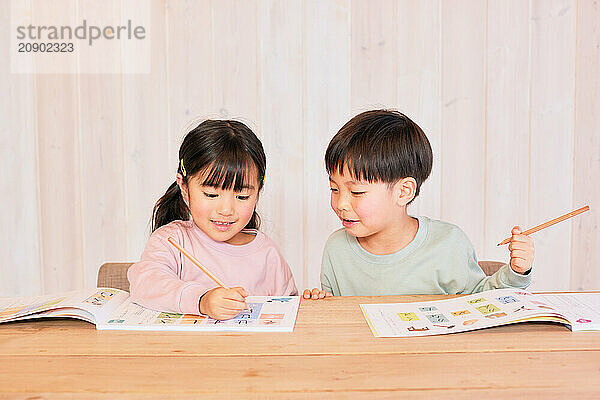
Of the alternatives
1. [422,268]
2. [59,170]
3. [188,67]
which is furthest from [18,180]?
[422,268]

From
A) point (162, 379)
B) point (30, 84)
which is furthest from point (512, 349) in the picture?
point (30, 84)

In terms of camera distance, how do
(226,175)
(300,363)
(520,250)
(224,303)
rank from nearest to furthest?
(300,363) < (224,303) < (520,250) < (226,175)

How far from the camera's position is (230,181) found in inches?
62.7

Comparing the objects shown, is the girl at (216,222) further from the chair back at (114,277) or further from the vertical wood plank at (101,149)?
the vertical wood plank at (101,149)

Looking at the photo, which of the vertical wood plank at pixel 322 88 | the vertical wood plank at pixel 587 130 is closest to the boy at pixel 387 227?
the vertical wood plank at pixel 322 88

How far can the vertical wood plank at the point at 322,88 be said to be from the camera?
8.16ft

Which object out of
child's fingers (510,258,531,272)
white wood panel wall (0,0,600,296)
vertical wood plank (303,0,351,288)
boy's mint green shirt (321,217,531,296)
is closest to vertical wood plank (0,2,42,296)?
white wood panel wall (0,0,600,296)

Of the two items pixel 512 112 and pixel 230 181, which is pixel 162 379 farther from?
pixel 512 112

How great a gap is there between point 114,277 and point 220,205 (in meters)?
0.40

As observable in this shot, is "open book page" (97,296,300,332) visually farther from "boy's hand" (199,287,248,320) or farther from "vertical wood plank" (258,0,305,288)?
"vertical wood plank" (258,0,305,288)

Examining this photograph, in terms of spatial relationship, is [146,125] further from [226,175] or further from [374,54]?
[226,175]

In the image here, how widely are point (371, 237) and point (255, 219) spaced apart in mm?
323

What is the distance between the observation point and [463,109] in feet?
8.31

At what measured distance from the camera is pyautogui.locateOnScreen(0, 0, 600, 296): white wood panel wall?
2.49 metres
